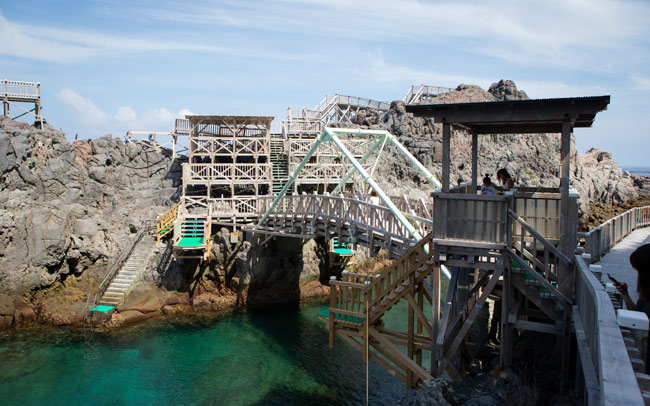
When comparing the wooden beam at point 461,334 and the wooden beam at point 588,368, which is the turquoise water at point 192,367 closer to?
the wooden beam at point 461,334

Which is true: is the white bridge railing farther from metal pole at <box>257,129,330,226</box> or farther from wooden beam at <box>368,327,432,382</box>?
wooden beam at <box>368,327,432,382</box>

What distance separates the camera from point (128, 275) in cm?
2536

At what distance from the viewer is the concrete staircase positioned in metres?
24.3

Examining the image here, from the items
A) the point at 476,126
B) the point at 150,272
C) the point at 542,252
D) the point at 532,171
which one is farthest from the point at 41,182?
the point at 532,171

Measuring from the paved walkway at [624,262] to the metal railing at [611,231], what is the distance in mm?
168

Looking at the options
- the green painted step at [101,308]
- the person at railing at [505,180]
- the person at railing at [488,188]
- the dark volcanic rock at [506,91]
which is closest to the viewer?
the person at railing at [488,188]

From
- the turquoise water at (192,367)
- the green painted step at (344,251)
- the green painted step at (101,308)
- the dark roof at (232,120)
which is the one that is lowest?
the turquoise water at (192,367)

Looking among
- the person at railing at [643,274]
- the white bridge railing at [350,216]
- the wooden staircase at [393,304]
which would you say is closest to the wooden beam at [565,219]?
the wooden staircase at [393,304]

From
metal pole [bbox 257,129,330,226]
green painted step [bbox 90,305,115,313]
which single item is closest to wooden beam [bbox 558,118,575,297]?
metal pole [bbox 257,129,330,226]

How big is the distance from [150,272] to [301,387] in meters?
12.0

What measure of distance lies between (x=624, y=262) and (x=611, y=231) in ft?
7.40

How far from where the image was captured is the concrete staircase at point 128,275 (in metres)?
24.3

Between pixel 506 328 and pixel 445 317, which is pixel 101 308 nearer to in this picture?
pixel 445 317

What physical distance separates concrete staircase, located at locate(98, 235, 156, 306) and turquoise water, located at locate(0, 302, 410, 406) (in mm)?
2341
